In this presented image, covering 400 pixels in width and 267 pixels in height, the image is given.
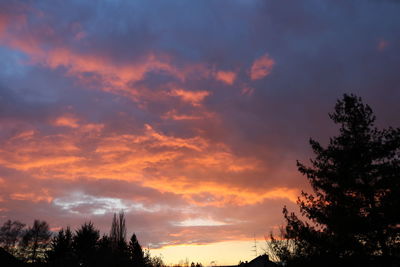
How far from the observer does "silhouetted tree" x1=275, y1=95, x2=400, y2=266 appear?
18.3 metres

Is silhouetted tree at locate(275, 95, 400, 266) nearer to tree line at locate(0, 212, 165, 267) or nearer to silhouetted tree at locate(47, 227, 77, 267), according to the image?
tree line at locate(0, 212, 165, 267)

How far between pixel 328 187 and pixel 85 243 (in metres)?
48.2

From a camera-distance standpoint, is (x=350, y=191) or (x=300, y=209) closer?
(x=350, y=191)

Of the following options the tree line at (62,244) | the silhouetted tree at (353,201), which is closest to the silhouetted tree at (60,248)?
the tree line at (62,244)

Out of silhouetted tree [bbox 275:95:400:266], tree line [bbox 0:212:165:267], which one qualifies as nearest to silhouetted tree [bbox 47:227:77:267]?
tree line [bbox 0:212:165:267]

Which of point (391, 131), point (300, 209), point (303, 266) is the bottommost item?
point (303, 266)

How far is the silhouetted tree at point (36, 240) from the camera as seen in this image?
219 ft

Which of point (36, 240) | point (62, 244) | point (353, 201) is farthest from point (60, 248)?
point (353, 201)

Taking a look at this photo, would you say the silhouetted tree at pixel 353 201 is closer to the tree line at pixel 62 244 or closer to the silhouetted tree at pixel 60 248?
the tree line at pixel 62 244

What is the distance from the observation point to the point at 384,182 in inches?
738

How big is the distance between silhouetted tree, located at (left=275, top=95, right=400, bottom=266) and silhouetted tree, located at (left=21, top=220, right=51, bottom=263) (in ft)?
202

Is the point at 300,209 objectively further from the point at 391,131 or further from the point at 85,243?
the point at 85,243

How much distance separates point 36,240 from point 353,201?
68241 mm

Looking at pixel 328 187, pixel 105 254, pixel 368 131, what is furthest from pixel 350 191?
pixel 105 254
